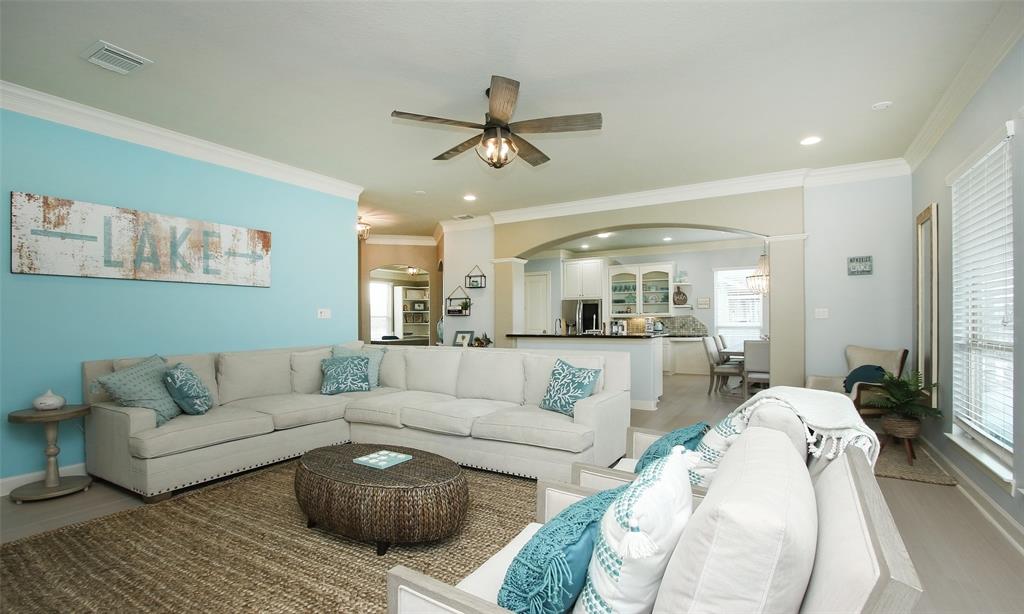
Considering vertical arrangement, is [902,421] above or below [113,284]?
below

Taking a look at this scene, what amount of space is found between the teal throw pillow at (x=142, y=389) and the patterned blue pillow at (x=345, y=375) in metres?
1.22

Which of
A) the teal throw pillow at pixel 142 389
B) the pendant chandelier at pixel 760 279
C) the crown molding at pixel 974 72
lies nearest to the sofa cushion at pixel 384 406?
the teal throw pillow at pixel 142 389

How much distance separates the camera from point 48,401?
3.22m

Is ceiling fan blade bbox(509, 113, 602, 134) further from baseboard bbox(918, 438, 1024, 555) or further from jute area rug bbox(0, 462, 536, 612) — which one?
baseboard bbox(918, 438, 1024, 555)

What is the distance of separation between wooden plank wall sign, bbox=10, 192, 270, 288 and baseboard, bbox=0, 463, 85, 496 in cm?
141

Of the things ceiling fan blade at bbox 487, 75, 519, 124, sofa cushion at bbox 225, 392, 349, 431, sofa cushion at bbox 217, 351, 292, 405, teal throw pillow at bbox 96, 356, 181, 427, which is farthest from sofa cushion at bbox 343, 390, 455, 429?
ceiling fan blade at bbox 487, 75, 519, 124

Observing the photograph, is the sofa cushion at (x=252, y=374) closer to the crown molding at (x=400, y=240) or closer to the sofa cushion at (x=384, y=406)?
the sofa cushion at (x=384, y=406)

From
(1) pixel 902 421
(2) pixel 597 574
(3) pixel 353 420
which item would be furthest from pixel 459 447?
(1) pixel 902 421

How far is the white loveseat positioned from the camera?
0.68 meters

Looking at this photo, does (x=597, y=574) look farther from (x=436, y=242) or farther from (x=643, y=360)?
(x=436, y=242)

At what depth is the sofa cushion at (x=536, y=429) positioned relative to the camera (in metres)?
3.21

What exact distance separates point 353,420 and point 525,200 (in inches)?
139

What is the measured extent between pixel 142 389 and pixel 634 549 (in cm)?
369

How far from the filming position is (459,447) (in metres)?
3.66
